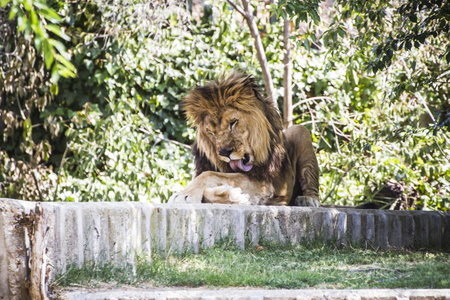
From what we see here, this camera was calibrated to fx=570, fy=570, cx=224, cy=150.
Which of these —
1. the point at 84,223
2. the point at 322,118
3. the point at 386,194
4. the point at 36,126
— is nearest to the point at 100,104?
the point at 36,126

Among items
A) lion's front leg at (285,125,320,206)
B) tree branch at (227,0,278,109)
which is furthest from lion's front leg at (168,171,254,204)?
tree branch at (227,0,278,109)

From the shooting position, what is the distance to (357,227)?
15.4 feet

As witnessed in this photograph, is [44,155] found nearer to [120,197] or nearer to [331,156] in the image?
[120,197]

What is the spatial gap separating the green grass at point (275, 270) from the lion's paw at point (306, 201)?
106 centimetres

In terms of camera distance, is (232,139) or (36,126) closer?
(232,139)

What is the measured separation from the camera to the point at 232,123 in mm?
4914

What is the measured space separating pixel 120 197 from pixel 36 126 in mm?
2165

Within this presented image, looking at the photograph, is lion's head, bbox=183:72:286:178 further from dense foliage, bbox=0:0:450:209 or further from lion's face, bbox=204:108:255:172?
dense foliage, bbox=0:0:450:209

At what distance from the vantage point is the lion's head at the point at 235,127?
4883 millimetres

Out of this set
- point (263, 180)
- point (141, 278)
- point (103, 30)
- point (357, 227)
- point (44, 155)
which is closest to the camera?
point (141, 278)

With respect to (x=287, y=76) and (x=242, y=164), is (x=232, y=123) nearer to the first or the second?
(x=242, y=164)

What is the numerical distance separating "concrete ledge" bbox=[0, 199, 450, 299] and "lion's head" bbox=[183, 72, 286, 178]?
2.36 ft

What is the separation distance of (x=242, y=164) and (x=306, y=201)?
2.43ft

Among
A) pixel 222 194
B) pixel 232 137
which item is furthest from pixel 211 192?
pixel 232 137
